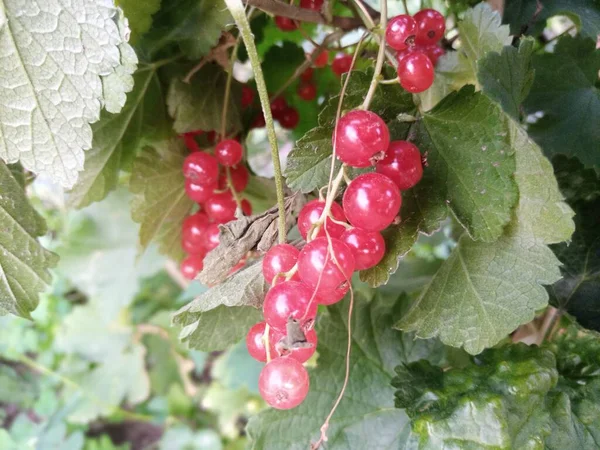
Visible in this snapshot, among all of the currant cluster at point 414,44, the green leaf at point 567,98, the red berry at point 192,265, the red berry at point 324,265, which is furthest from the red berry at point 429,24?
the red berry at point 192,265

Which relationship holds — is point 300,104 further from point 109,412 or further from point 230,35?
point 109,412

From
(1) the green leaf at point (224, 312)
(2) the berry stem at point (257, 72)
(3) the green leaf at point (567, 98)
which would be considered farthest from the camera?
(3) the green leaf at point (567, 98)

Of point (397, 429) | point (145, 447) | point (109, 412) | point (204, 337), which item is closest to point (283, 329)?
point (204, 337)

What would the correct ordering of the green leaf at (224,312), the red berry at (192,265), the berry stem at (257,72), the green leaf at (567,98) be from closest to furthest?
the berry stem at (257,72) < the green leaf at (224,312) < the green leaf at (567,98) < the red berry at (192,265)

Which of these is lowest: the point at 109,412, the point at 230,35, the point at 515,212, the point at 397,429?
the point at 109,412

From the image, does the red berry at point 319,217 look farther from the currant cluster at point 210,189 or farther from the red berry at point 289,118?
the red berry at point 289,118

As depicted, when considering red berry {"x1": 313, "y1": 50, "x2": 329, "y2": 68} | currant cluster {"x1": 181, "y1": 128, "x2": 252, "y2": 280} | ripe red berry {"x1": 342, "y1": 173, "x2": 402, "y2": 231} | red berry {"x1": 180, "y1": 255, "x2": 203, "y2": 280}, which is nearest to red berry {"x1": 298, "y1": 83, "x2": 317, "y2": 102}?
red berry {"x1": 313, "y1": 50, "x2": 329, "y2": 68}

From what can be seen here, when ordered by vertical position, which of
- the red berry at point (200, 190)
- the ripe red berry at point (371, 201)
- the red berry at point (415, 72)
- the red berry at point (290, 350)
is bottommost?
the red berry at point (200, 190)

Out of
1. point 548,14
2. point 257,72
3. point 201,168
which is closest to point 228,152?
point 201,168
